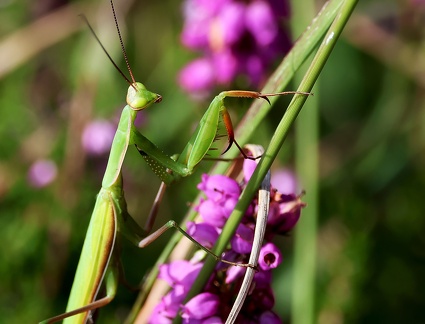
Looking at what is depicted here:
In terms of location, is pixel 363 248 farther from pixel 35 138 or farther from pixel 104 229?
pixel 35 138

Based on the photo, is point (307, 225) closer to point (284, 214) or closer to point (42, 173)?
point (284, 214)

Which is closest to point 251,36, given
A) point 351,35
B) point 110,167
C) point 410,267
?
point 351,35

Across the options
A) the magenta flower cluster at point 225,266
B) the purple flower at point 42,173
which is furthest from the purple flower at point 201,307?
the purple flower at point 42,173

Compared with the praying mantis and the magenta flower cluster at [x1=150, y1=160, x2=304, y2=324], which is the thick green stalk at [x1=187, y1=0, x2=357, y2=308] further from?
the praying mantis

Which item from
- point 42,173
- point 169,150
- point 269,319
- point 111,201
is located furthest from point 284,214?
point 169,150

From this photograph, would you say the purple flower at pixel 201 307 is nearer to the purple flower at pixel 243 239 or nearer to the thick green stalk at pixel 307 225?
the purple flower at pixel 243 239
